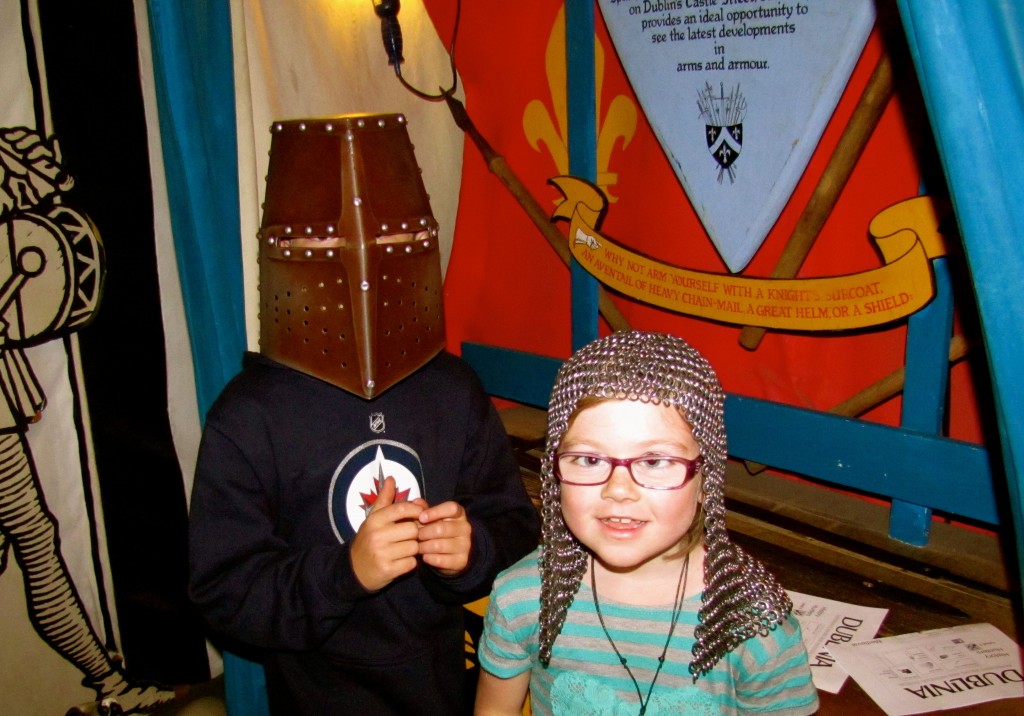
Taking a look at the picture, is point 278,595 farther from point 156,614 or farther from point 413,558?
point 156,614

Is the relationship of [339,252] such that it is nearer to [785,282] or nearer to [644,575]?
[644,575]

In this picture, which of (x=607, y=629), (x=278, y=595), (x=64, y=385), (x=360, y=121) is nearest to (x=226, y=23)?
(x=360, y=121)

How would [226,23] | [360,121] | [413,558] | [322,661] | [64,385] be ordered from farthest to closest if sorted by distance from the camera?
[64,385] < [226,23] < [322,661] < [360,121] < [413,558]

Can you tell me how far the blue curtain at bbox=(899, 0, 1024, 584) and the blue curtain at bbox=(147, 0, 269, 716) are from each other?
4.50 ft

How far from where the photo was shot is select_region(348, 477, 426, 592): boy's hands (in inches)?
47.3

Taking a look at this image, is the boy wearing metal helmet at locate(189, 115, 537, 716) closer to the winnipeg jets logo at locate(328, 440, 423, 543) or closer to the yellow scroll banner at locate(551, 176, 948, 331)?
the winnipeg jets logo at locate(328, 440, 423, 543)

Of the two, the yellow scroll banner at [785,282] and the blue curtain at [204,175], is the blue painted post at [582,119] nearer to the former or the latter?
the yellow scroll banner at [785,282]

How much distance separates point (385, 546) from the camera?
1.20 metres

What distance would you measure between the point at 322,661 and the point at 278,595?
0.79ft

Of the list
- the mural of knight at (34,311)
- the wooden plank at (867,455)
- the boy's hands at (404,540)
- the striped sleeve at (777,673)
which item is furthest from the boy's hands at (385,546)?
the wooden plank at (867,455)

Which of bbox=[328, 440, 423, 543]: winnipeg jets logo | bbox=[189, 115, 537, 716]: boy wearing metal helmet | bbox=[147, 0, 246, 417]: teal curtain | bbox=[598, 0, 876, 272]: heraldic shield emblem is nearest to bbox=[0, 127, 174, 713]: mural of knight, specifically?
bbox=[147, 0, 246, 417]: teal curtain

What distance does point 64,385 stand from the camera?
191 centimetres

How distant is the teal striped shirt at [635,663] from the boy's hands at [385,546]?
0.16 m

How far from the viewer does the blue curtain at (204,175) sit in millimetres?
1669
